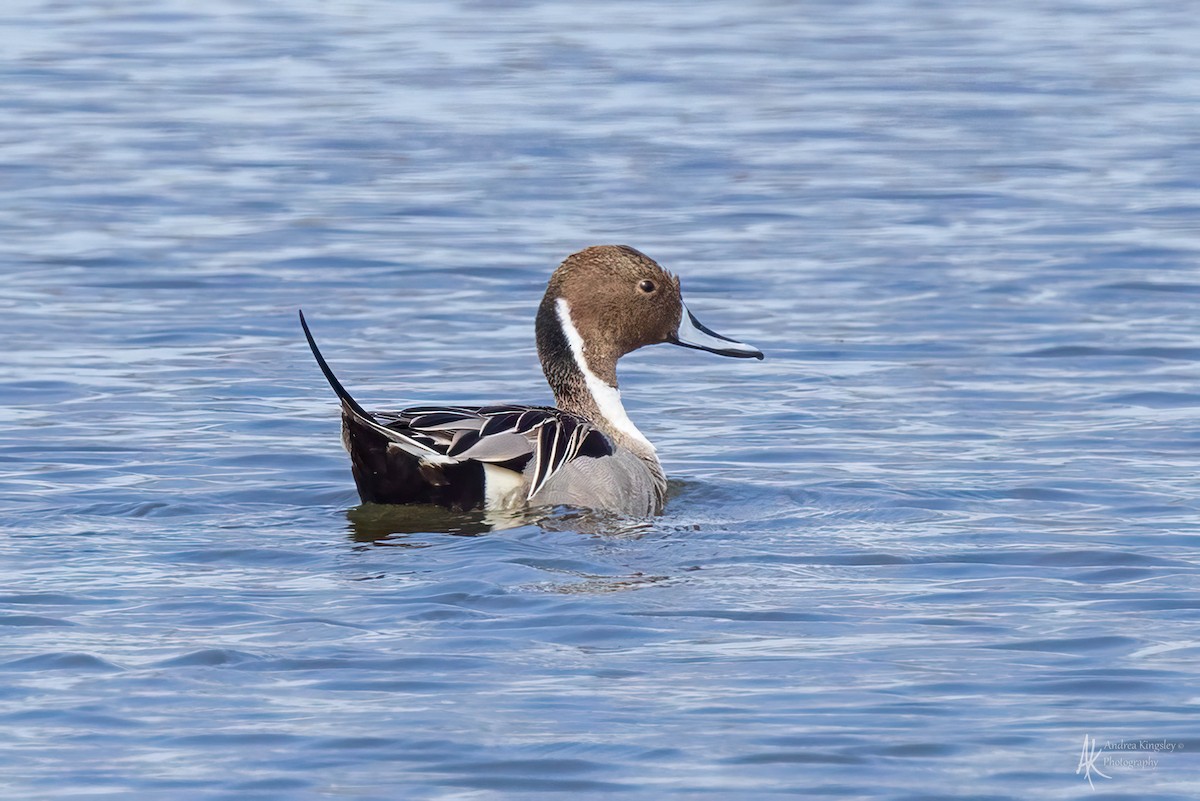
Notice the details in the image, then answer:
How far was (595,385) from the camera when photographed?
9164 mm

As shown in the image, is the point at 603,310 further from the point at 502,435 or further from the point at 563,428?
the point at 502,435

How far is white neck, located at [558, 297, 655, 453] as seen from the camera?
9.09 metres

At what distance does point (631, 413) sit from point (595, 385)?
3.69 ft

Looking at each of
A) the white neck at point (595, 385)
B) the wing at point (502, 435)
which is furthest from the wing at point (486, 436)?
the white neck at point (595, 385)

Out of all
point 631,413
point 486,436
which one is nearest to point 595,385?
point 631,413

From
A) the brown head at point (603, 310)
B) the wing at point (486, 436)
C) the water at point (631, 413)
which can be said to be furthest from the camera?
the brown head at point (603, 310)

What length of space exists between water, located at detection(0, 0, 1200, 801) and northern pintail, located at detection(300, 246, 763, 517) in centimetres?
16

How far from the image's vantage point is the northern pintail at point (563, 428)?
789 cm

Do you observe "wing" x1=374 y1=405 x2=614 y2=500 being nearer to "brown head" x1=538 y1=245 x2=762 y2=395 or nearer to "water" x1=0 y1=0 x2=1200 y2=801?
"water" x1=0 y1=0 x2=1200 y2=801

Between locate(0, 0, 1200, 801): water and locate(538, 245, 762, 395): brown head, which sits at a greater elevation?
locate(538, 245, 762, 395): brown head

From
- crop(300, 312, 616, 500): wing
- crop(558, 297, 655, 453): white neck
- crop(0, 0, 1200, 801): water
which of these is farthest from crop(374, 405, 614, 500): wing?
crop(558, 297, 655, 453): white neck

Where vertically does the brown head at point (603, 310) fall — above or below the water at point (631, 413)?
above

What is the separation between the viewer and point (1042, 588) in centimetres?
709

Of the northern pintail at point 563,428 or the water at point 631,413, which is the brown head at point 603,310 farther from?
the water at point 631,413
